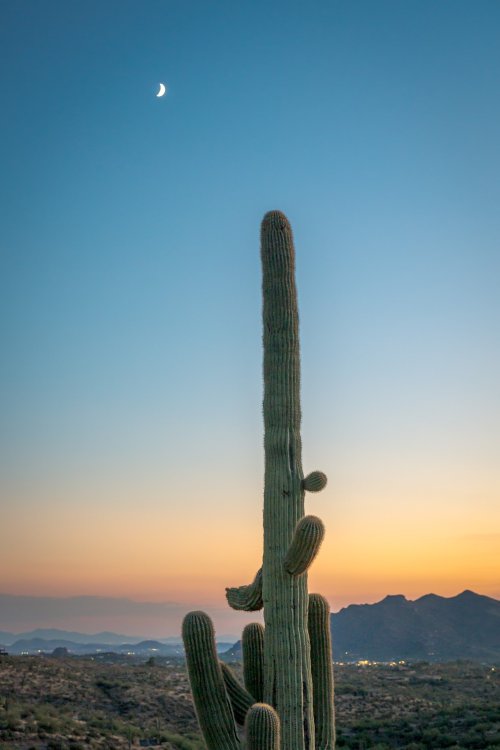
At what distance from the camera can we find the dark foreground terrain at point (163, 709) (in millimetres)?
23891

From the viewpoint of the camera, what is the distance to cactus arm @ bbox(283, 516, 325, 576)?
886cm

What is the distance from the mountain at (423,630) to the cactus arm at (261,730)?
98314 millimetres

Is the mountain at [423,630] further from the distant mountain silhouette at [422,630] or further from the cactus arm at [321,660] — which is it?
the cactus arm at [321,660]

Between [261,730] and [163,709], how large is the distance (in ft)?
83.6

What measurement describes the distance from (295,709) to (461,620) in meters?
121

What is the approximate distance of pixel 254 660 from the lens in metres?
9.99

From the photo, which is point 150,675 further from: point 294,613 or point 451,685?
point 294,613

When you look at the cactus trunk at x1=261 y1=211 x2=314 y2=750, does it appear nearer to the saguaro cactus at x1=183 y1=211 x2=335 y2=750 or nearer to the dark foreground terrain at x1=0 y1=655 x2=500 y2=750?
the saguaro cactus at x1=183 y1=211 x2=335 y2=750

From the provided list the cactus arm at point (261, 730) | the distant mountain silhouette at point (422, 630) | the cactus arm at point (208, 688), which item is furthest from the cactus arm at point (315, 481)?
the distant mountain silhouette at point (422, 630)

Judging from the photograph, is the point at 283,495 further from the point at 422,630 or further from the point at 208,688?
the point at 422,630

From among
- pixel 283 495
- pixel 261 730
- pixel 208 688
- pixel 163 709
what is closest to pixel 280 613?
pixel 208 688

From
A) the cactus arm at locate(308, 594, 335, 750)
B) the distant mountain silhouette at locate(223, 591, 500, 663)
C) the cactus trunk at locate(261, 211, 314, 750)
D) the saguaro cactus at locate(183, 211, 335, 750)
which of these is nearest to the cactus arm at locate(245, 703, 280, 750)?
the saguaro cactus at locate(183, 211, 335, 750)

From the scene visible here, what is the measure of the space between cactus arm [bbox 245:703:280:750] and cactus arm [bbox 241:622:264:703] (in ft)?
5.73

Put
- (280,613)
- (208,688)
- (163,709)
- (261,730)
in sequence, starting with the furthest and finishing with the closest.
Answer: (163,709), (280,613), (208,688), (261,730)
